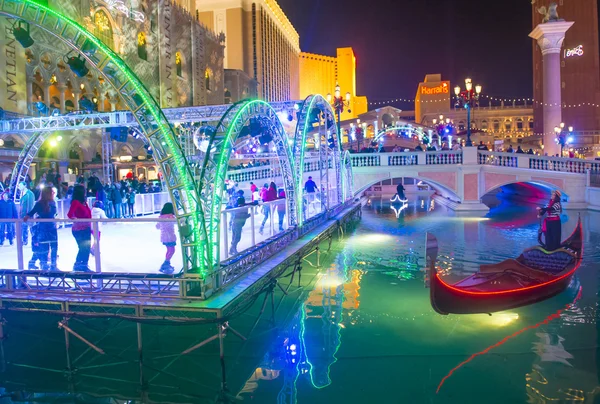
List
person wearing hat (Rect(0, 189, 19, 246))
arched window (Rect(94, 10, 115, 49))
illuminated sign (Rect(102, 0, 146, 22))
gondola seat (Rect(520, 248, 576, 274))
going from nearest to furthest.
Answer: person wearing hat (Rect(0, 189, 19, 246))
gondola seat (Rect(520, 248, 576, 274))
arched window (Rect(94, 10, 115, 49))
illuminated sign (Rect(102, 0, 146, 22))

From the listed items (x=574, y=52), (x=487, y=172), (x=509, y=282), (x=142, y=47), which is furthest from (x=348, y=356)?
(x=574, y=52)

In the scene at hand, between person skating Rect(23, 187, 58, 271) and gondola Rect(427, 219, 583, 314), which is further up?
person skating Rect(23, 187, 58, 271)

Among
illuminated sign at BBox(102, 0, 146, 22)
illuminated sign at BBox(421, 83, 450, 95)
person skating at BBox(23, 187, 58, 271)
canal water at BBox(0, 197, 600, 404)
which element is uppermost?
illuminated sign at BBox(421, 83, 450, 95)

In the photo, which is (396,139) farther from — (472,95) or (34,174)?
(34,174)

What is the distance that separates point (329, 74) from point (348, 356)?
15891 cm

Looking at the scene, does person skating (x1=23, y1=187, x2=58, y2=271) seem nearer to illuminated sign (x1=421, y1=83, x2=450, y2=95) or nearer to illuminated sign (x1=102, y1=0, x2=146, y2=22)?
illuminated sign (x1=102, y1=0, x2=146, y2=22)

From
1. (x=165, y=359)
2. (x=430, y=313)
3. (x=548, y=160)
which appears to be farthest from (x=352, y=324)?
(x=548, y=160)

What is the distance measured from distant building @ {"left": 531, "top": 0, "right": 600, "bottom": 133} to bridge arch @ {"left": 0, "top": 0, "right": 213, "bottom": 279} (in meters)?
61.1

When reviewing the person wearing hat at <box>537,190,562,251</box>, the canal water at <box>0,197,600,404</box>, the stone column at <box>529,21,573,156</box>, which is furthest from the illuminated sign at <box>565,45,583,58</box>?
the canal water at <box>0,197,600,404</box>

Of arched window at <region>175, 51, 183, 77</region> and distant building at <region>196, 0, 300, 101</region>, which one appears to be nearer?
arched window at <region>175, 51, 183, 77</region>

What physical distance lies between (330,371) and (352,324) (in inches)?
76.5

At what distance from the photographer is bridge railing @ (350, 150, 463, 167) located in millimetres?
Result: 29000

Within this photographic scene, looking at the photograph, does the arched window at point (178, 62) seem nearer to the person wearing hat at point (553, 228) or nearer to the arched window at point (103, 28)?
the arched window at point (103, 28)

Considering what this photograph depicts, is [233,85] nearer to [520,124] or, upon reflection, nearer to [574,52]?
[574,52]
